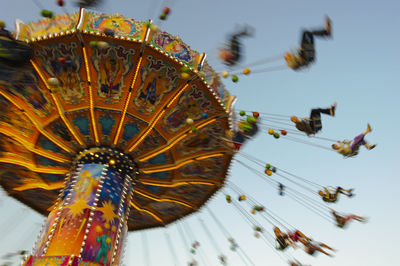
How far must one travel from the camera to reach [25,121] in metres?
10.0

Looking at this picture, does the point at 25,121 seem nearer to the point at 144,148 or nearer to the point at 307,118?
the point at 144,148

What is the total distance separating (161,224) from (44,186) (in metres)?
5.28

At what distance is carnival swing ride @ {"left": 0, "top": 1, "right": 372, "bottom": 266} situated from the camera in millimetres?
8523

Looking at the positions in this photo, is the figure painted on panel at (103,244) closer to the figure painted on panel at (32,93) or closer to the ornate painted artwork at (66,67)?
the ornate painted artwork at (66,67)

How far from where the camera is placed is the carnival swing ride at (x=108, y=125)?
852cm

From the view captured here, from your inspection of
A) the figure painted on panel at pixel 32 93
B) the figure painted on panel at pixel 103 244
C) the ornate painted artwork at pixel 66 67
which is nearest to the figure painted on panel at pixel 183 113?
the ornate painted artwork at pixel 66 67

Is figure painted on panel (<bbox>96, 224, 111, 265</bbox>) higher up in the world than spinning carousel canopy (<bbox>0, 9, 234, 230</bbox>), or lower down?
lower down

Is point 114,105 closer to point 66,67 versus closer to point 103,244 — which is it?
point 66,67

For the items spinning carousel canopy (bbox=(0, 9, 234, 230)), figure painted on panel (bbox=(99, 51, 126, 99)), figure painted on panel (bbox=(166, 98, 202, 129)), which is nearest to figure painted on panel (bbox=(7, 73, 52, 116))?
spinning carousel canopy (bbox=(0, 9, 234, 230))

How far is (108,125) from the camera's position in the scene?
10016mm

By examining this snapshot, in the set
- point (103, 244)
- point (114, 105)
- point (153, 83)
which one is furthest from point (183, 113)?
point (103, 244)

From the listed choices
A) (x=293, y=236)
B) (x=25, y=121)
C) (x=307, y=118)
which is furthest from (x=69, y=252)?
(x=307, y=118)

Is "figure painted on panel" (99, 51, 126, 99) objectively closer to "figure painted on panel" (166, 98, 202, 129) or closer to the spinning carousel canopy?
the spinning carousel canopy

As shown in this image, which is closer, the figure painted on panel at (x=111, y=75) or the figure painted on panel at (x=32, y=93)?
the figure painted on panel at (x=111, y=75)
